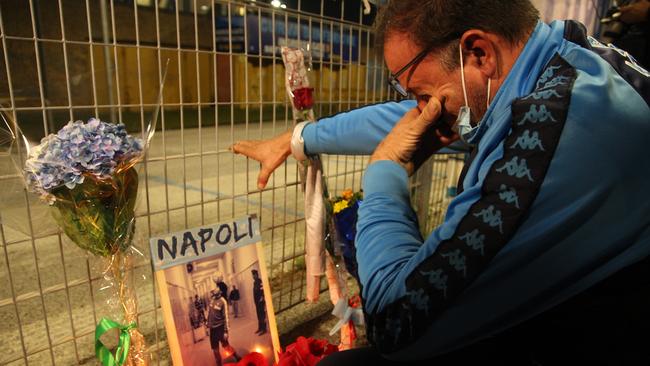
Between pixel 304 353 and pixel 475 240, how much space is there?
1.13 m

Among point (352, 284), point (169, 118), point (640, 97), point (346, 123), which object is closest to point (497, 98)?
point (640, 97)

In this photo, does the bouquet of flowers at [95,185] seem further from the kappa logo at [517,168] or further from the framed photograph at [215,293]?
the kappa logo at [517,168]

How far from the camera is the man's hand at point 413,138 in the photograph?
1113 millimetres

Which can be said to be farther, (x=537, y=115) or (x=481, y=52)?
(x=481, y=52)

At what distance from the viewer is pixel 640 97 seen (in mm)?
836

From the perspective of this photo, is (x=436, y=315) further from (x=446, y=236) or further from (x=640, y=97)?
(x=640, y=97)

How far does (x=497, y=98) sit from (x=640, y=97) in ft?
0.81

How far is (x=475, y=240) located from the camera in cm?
79

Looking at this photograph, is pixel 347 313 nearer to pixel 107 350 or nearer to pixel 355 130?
pixel 355 130

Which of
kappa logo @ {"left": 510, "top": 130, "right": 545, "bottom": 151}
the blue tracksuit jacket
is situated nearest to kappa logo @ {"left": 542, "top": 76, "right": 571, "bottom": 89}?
the blue tracksuit jacket

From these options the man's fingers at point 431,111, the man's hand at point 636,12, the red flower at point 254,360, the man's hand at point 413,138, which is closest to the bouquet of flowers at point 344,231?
the red flower at point 254,360

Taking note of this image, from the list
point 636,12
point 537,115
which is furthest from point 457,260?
point 636,12

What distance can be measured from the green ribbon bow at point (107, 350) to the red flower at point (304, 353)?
54 centimetres

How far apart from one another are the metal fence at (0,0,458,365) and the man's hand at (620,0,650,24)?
1446 millimetres
